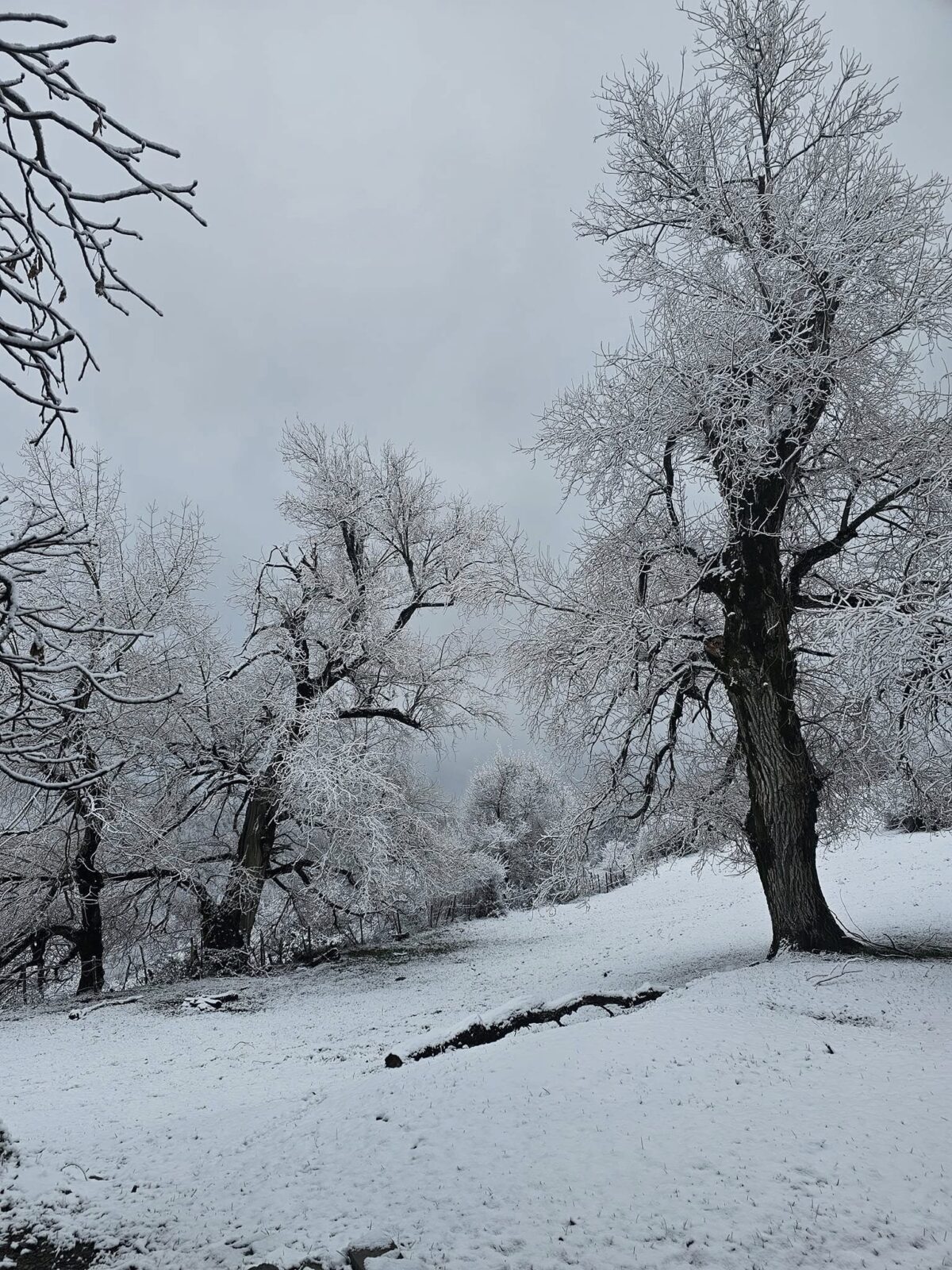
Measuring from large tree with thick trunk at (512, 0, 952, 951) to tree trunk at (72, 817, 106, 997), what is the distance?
29.5ft

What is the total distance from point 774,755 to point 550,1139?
566cm

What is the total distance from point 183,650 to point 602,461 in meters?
9.12

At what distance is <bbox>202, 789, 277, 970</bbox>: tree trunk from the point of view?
47.3 ft

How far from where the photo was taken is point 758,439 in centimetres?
814

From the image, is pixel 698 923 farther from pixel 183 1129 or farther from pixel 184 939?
pixel 183 1129

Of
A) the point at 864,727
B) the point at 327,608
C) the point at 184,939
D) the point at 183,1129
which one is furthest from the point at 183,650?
the point at 864,727

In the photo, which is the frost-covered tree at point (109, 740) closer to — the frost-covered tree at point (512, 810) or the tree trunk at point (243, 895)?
the tree trunk at point (243, 895)

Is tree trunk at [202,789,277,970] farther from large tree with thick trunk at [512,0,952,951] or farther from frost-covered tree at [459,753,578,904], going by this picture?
frost-covered tree at [459,753,578,904]

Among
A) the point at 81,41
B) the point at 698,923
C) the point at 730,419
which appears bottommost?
the point at 698,923

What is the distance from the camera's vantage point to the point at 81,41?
1733mm

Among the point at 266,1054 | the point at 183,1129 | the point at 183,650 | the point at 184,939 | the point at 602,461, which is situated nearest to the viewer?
the point at 183,1129

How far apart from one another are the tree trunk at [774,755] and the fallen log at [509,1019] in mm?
1890

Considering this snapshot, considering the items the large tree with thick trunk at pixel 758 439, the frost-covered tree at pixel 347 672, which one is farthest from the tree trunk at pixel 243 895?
the large tree with thick trunk at pixel 758 439

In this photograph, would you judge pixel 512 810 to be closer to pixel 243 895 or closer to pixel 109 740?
pixel 243 895
